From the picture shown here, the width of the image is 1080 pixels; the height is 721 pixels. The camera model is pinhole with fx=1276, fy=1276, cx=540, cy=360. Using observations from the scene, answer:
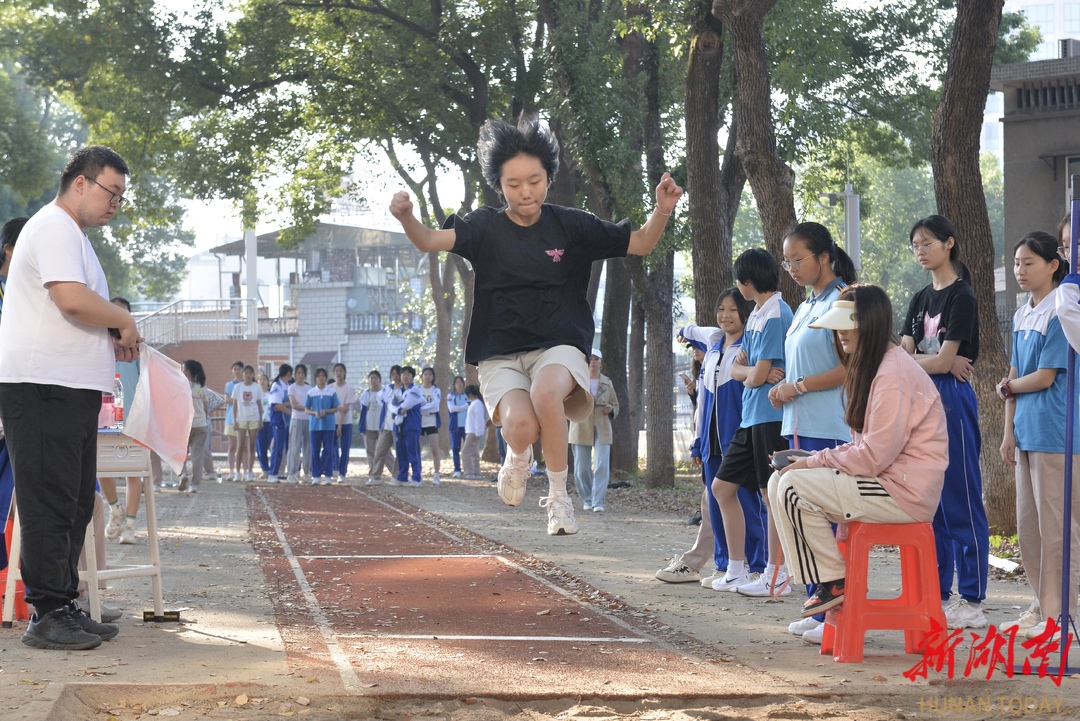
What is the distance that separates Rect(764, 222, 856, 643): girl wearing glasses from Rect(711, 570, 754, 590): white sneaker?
55.6 inches

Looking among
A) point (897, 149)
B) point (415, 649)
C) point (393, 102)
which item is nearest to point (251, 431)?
point (393, 102)

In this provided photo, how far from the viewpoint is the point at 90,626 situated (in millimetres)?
6547

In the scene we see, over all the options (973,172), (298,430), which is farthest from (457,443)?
(973,172)

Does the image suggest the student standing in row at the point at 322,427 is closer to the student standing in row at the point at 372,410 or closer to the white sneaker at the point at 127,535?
the student standing in row at the point at 372,410

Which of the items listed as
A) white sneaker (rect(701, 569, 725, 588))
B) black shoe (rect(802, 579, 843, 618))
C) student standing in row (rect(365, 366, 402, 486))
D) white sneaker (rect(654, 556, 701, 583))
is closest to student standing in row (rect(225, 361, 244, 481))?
student standing in row (rect(365, 366, 402, 486))

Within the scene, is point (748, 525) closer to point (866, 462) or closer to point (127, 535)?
point (866, 462)

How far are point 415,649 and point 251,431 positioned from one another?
58.7ft

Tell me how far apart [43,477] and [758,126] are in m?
8.46

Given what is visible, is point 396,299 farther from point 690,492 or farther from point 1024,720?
point 1024,720

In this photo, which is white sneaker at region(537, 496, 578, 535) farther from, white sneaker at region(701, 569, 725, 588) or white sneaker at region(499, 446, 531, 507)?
white sneaker at region(701, 569, 725, 588)

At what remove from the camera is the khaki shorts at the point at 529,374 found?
22.0 ft

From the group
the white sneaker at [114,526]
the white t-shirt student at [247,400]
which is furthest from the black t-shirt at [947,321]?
the white t-shirt student at [247,400]

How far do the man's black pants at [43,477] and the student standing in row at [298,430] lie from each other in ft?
53.9

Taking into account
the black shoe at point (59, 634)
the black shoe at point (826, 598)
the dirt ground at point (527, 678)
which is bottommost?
the dirt ground at point (527, 678)
